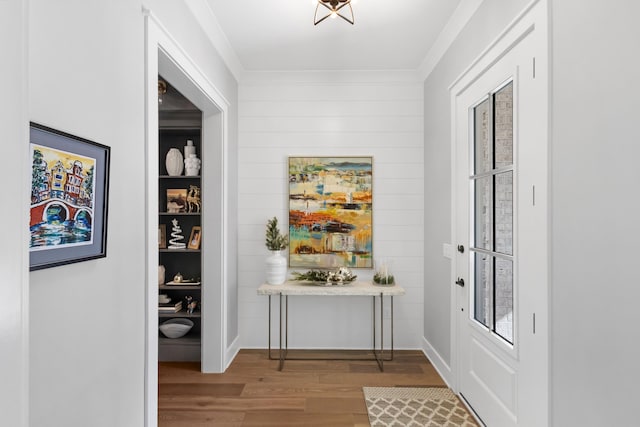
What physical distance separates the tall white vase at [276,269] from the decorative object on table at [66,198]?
2.06 metres

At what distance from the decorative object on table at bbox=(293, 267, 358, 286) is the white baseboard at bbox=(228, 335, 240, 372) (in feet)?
2.76

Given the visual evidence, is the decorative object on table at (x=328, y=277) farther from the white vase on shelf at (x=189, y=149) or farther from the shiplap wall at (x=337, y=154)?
the white vase on shelf at (x=189, y=149)

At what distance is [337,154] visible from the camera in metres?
3.65

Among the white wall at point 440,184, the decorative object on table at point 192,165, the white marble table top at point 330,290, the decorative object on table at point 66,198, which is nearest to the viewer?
the decorative object on table at point 66,198

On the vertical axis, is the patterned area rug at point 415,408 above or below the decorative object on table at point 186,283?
below

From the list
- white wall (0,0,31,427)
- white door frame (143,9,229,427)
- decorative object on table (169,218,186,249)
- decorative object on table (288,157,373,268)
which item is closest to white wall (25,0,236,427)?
white door frame (143,9,229,427)

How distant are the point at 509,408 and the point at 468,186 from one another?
4.42 feet

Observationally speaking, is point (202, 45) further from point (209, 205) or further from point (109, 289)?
point (109, 289)

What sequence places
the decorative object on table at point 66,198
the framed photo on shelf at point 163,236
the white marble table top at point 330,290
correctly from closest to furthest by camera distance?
the decorative object on table at point 66,198, the white marble table top at point 330,290, the framed photo on shelf at point 163,236

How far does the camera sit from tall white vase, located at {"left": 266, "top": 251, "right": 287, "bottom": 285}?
338 centimetres

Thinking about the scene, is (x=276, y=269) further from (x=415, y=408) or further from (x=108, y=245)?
(x=108, y=245)

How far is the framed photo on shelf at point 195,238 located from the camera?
3.52 metres

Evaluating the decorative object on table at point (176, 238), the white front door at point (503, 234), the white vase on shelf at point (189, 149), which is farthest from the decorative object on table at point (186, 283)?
the white front door at point (503, 234)

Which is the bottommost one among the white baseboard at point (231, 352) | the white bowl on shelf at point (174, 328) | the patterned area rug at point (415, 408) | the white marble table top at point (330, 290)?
the patterned area rug at point (415, 408)
